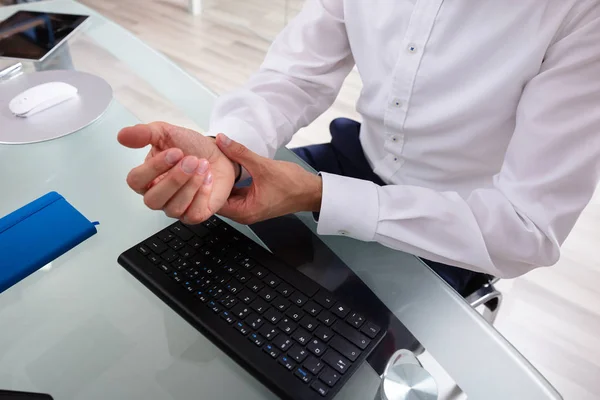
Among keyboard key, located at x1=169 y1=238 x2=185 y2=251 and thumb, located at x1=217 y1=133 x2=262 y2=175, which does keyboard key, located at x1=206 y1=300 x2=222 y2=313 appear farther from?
thumb, located at x1=217 y1=133 x2=262 y2=175

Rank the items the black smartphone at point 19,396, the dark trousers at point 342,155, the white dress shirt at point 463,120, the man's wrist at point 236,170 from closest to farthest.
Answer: the black smartphone at point 19,396, the white dress shirt at point 463,120, the man's wrist at point 236,170, the dark trousers at point 342,155

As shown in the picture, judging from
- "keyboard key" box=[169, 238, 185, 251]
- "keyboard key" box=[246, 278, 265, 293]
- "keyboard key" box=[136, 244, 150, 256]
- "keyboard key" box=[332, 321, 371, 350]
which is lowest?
"keyboard key" box=[136, 244, 150, 256]

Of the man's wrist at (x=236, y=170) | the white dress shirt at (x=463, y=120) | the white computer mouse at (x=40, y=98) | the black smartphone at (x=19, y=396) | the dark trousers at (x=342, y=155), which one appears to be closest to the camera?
the black smartphone at (x=19, y=396)

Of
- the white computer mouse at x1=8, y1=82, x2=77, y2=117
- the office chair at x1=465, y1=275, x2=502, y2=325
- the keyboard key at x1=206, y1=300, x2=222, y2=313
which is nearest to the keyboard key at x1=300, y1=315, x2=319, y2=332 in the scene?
the keyboard key at x1=206, y1=300, x2=222, y2=313

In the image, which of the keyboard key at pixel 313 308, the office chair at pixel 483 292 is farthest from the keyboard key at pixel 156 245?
the office chair at pixel 483 292

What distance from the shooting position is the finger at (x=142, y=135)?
600 mm

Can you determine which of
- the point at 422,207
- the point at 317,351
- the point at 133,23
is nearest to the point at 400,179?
the point at 422,207

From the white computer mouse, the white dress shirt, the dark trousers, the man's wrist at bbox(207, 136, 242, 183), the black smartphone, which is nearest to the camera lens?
the black smartphone

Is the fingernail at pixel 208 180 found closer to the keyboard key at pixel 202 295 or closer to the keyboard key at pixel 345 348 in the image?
the keyboard key at pixel 202 295

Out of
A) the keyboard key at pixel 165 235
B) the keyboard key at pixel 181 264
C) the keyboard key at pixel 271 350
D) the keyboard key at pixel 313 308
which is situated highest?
the keyboard key at pixel 313 308

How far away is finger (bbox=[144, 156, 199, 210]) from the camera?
1.85 feet

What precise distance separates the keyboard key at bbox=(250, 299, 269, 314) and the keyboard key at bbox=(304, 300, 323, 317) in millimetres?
49

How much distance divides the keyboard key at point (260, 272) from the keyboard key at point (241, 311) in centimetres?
5

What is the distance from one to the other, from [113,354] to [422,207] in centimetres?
46
